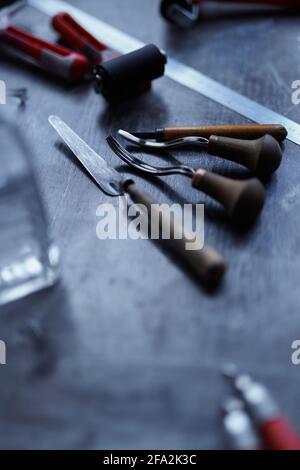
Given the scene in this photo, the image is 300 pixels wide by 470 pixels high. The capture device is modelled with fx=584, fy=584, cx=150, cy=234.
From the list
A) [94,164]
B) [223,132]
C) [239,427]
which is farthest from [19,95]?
[239,427]

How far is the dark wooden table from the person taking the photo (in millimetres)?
513

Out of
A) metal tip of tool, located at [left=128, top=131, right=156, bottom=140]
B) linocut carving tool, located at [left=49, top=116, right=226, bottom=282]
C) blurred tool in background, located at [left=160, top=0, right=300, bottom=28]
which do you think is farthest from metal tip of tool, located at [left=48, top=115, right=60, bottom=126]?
blurred tool in background, located at [left=160, top=0, right=300, bottom=28]

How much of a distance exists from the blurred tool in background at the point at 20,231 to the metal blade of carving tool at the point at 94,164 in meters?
0.07

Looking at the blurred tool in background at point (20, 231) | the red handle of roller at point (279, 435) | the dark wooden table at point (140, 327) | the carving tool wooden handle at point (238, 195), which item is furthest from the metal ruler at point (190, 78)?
the red handle of roller at point (279, 435)

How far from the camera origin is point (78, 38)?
0.90m

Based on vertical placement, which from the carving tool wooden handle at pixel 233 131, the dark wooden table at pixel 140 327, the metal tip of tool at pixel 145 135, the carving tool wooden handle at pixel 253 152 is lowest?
the dark wooden table at pixel 140 327

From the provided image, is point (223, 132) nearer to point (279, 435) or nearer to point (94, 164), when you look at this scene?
point (94, 164)

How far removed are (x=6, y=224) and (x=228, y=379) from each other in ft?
1.00

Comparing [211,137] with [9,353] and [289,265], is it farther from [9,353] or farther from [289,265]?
[9,353]

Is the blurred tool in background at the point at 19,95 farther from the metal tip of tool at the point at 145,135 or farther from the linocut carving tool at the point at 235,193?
the linocut carving tool at the point at 235,193

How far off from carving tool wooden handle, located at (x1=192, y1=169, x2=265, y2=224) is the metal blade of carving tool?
0.36 ft

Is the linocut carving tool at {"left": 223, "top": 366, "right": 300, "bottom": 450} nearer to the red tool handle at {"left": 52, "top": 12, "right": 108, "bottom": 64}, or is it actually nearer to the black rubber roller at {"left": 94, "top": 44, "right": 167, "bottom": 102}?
the black rubber roller at {"left": 94, "top": 44, "right": 167, "bottom": 102}

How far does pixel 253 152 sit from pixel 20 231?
0.93ft

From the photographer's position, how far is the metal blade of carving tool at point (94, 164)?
70cm
